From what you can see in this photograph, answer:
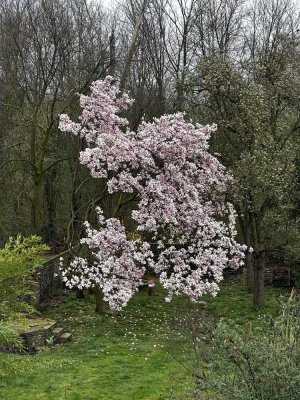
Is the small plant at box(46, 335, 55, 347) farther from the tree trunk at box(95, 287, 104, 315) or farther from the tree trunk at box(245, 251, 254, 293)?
the tree trunk at box(245, 251, 254, 293)

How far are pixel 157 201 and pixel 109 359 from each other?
151 inches

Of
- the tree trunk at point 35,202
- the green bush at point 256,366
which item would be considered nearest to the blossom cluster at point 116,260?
the tree trunk at point 35,202

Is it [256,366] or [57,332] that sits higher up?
[256,366]

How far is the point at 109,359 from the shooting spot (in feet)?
A: 36.8

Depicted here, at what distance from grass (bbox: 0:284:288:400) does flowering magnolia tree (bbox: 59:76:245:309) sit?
4.47 ft

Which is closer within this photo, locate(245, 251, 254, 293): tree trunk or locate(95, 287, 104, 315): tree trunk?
locate(95, 287, 104, 315): tree trunk

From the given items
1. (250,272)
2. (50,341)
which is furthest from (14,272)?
(250,272)

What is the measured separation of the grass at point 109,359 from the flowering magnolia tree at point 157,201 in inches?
53.6

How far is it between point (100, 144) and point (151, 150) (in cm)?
128

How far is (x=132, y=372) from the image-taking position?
10.3 metres

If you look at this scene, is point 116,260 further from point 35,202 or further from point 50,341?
point 35,202

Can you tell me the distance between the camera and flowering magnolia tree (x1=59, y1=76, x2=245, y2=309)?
12562 mm

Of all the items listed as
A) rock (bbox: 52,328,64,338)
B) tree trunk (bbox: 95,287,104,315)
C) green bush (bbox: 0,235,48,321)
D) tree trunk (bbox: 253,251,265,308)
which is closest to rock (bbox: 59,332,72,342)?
rock (bbox: 52,328,64,338)

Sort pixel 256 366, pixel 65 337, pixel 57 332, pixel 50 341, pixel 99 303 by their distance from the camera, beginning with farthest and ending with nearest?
pixel 99 303
pixel 57 332
pixel 65 337
pixel 50 341
pixel 256 366
